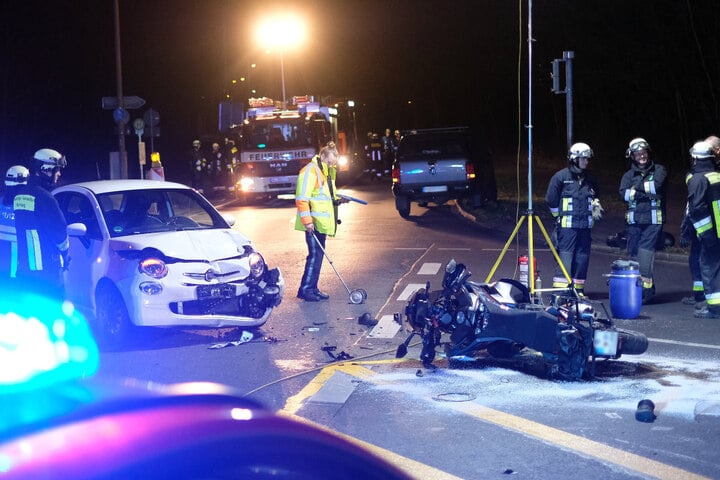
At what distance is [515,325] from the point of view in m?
7.88

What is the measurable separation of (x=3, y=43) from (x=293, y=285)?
36452 millimetres

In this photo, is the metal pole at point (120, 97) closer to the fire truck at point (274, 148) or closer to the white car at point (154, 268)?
the fire truck at point (274, 148)

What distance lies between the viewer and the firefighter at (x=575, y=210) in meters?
11.4

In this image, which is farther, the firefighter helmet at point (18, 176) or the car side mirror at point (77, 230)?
the car side mirror at point (77, 230)

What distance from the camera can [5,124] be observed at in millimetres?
45500

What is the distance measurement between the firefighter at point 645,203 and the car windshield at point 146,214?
15.4ft

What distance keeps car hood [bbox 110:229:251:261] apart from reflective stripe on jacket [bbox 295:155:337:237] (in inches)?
74.5

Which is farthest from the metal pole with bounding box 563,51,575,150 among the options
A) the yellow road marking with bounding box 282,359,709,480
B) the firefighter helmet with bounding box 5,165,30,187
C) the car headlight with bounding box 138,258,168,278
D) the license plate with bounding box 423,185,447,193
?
the yellow road marking with bounding box 282,359,709,480

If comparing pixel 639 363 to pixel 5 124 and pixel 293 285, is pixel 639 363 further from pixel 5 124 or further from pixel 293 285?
pixel 5 124

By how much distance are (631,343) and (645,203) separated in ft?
12.9

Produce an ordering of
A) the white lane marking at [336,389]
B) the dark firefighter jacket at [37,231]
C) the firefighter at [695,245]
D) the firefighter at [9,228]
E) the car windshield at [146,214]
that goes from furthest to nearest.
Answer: the firefighter at [695,245]
the car windshield at [146,214]
the firefighter at [9,228]
the dark firefighter jacket at [37,231]
the white lane marking at [336,389]

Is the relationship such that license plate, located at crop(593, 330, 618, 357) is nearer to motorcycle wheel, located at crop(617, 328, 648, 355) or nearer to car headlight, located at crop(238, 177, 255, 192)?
motorcycle wheel, located at crop(617, 328, 648, 355)

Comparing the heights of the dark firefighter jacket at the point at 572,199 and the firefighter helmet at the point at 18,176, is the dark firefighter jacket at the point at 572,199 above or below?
below

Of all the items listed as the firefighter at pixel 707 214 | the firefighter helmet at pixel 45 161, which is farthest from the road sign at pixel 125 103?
the firefighter at pixel 707 214
